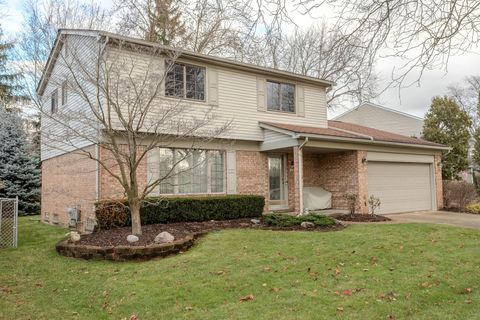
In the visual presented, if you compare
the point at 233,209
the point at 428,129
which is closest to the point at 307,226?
the point at 233,209

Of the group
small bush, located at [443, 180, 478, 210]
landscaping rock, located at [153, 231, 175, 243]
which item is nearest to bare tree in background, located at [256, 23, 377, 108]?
landscaping rock, located at [153, 231, 175, 243]

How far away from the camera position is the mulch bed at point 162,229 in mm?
8320

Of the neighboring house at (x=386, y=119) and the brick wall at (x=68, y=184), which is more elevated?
the neighboring house at (x=386, y=119)

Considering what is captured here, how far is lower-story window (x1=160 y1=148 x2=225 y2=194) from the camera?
11.9m

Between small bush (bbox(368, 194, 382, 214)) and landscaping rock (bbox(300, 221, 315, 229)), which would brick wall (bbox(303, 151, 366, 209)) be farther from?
landscaping rock (bbox(300, 221, 315, 229))

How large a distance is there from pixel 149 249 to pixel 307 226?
444 cm

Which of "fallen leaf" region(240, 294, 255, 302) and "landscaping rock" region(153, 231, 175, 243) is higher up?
"landscaping rock" region(153, 231, 175, 243)

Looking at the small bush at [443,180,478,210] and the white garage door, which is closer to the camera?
the white garage door

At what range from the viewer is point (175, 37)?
54.9 ft

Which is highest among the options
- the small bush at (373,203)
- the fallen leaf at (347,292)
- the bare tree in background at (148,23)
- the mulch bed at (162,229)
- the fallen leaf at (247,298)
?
the bare tree in background at (148,23)

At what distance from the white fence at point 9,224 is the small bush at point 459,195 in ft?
53.3

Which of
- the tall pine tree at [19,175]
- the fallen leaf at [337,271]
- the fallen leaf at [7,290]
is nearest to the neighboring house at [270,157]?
the fallen leaf at [7,290]

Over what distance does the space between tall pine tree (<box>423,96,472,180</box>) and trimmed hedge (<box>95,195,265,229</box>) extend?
47.7 ft

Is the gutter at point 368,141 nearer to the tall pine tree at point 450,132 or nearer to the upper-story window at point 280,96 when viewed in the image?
the upper-story window at point 280,96
